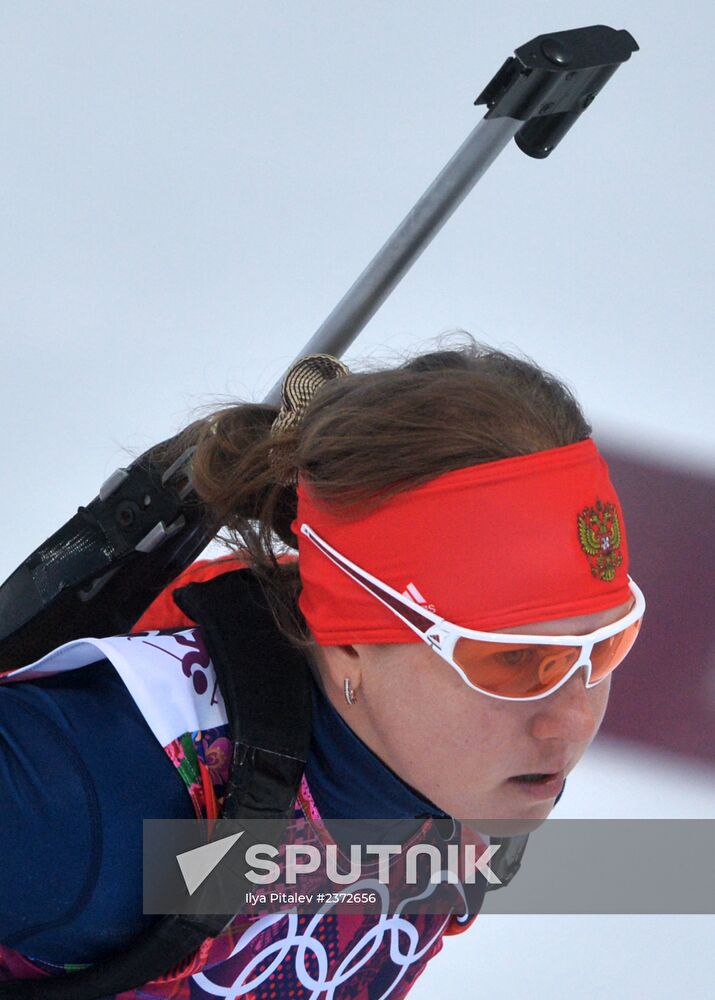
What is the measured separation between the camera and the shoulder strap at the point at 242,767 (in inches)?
28.1

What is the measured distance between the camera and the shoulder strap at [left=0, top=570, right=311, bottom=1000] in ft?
2.34

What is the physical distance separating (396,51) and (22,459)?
2.42ft

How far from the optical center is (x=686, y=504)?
170 centimetres

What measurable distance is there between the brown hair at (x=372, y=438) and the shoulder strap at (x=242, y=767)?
0.04m

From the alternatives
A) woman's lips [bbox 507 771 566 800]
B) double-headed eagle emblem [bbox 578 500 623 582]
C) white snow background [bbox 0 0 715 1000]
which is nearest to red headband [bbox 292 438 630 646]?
double-headed eagle emblem [bbox 578 500 623 582]

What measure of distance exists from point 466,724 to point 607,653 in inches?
3.5

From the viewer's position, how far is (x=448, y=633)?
0.69m

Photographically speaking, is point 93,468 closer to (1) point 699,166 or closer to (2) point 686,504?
(2) point 686,504

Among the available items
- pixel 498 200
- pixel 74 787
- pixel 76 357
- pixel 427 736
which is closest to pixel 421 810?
pixel 427 736

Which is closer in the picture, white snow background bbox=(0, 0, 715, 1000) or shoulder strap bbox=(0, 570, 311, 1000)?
shoulder strap bbox=(0, 570, 311, 1000)

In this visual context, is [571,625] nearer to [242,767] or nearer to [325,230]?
[242,767]

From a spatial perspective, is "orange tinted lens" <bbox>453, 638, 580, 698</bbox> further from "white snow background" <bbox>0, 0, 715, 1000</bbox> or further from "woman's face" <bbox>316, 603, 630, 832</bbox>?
"white snow background" <bbox>0, 0, 715, 1000</bbox>

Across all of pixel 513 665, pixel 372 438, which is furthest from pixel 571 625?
pixel 372 438

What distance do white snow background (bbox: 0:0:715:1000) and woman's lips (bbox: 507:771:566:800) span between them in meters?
0.76
